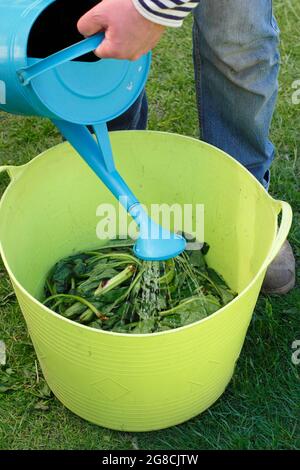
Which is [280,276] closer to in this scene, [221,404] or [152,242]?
[221,404]

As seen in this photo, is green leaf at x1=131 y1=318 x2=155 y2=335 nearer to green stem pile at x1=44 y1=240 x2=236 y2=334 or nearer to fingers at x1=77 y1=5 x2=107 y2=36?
green stem pile at x1=44 y1=240 x2=236 y2=334

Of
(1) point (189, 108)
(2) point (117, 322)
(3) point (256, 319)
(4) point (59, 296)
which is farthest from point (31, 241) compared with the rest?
(1) point (189, 108)

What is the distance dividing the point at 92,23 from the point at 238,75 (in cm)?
53

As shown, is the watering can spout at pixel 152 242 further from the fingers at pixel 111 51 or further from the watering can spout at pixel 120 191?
the fingers at pixel 111 51

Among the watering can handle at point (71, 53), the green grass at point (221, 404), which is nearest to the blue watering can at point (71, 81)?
the watering can handle at point (71, 53)

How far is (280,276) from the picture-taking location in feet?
5.22

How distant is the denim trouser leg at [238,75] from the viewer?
1.37 m

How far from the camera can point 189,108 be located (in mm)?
2139

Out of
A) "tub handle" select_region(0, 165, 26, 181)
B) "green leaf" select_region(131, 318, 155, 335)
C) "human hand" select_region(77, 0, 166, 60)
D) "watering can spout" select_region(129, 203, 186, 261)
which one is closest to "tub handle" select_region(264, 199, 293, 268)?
"watering can spout" select_region(129, 203, 186, 261)

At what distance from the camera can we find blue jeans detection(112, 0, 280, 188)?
1375 mm

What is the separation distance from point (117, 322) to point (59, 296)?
152mm

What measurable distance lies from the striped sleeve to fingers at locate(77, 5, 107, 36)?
0.20 feet

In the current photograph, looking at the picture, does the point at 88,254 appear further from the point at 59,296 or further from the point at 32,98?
the point at 32,98

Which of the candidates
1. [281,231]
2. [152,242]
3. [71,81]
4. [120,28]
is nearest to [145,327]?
[152,242]
